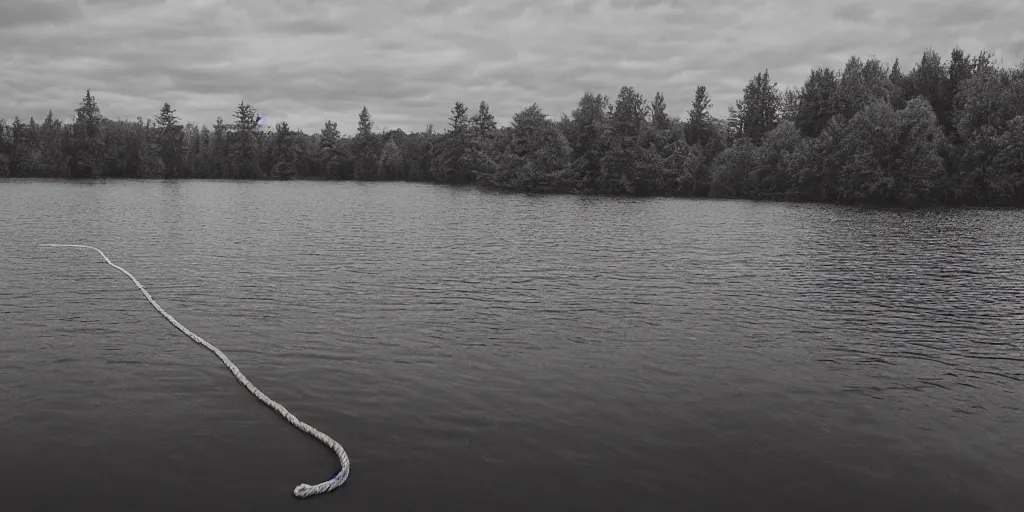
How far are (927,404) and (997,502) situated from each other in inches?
238

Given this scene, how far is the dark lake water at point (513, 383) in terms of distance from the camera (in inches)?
595

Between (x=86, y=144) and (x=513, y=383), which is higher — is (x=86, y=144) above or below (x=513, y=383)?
above

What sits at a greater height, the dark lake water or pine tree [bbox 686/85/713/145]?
pine tree [bbox 686/85/713/145]

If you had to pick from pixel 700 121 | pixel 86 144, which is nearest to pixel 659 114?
pixel 700 121

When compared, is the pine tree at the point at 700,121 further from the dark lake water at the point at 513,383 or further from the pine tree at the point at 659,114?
the dark lake water at the point at 513,383

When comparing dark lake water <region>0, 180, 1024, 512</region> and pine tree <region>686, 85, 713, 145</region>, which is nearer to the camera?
→ dark lake water <region>0, 180, 1024, 512</region>

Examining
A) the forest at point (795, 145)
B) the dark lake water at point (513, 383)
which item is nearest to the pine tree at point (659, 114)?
the forest at point (795, 145)

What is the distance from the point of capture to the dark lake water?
15.1 meters

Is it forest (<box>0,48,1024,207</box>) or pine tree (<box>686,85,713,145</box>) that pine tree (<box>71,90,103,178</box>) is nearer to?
forest (<box>0,48,1024,207</box>)

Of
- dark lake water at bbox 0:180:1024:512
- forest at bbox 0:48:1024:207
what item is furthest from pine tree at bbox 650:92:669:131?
dark lake water at bbox 0:180:1024:512

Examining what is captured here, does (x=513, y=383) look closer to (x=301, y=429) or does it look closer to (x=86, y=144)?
(x=301, y=429)

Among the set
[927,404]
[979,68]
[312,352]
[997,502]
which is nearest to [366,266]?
[312,352]

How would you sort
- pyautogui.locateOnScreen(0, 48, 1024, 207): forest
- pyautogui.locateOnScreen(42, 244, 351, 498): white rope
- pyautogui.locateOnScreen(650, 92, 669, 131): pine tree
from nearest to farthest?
pyautogui.locateOnScreen(42, 244, 351, 498): white rope
pyautogui.locateOnScreen(0, 48, 1024, 207): forest
pyautogui.locateOnScreen(650, 92, 669, 131): pine tree

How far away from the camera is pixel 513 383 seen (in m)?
21.5
